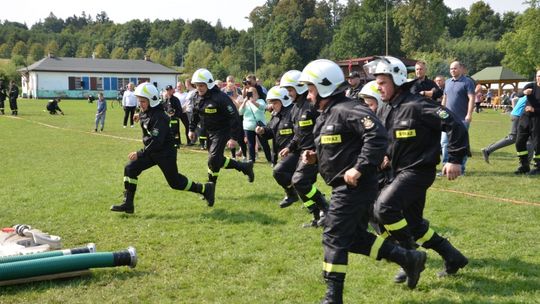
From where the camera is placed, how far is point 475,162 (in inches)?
549

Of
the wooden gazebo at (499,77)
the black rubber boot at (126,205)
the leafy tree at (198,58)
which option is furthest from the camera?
the leafy tree at (198,58)

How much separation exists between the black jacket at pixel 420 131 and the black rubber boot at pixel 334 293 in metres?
1.37

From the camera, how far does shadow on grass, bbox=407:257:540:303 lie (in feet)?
16.0

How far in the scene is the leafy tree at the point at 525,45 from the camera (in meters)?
62.2

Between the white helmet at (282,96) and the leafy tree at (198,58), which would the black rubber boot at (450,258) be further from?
the leafy tree at (198,58)

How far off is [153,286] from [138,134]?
17628mm

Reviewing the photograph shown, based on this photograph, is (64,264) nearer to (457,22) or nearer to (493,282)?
(493,282)

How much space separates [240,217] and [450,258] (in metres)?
3.64

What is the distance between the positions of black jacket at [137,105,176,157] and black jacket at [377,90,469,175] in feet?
Answer: 12.9

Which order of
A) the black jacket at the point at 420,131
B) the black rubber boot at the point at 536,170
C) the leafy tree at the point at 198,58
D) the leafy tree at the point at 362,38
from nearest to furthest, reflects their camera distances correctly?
the black jacket at the point at 420,131
the black rubber boot at the point at 536,170
the leafy tree at the point at 362,38
the leafy tree at the point at 198,58

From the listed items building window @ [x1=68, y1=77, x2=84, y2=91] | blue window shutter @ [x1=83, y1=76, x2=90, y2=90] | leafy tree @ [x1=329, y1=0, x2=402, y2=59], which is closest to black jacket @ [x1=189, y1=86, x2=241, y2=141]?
Result: building window @ [x1=68, y1=77, x2=84, y2=91]

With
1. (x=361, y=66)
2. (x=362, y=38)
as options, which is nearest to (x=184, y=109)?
(x=361, y=66)

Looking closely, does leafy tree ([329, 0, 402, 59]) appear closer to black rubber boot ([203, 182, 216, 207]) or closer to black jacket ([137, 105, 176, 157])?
black rubber boot ([203, 182, 216, 207])

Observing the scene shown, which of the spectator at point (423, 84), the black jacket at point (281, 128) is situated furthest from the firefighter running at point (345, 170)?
the spectator at point (423, 84)
